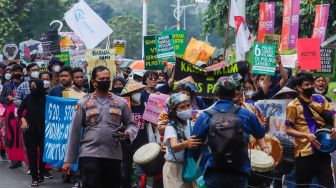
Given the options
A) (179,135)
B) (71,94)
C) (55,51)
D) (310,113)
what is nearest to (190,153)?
(179,135)

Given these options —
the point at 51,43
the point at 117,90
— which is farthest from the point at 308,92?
the point at 51,43

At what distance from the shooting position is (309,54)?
43.0 feet

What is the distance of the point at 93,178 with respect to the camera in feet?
26.2

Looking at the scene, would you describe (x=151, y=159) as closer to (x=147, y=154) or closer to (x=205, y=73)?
(x=147, y=154)

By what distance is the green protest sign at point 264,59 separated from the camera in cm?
1166

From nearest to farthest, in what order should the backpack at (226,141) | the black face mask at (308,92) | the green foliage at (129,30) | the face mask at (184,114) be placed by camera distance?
the backpack at (226,141)
the face mask at (184,114)
the black face mask at (308,92)
the green foliage at (129,30)

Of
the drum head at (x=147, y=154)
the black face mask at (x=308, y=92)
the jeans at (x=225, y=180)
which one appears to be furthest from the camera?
the drum head at (x=147, y=154)

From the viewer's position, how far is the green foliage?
9194 cm

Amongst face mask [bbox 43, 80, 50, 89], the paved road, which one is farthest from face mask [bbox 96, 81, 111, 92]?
the paved road

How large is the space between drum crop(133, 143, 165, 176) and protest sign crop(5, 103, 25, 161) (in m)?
5.48

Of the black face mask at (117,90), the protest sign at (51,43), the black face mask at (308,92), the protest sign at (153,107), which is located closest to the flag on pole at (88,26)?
the protest sign at (51,43)

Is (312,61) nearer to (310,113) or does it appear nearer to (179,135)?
(310,113)

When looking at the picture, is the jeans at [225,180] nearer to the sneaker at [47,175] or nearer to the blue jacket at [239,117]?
the blue jacket at [239,117]

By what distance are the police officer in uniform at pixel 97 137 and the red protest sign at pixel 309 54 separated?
17.9ft
